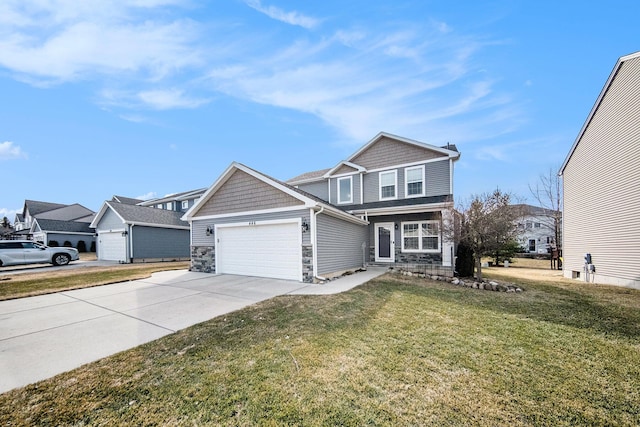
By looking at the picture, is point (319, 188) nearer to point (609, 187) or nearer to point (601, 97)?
point (609, 187)

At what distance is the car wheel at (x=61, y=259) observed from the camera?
15.9 meters

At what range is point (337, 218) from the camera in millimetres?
10719

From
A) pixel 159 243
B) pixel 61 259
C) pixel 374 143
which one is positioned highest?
pixel 374 143

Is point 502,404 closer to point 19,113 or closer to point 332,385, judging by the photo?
point 332,385

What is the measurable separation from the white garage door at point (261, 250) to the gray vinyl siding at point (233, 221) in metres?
0.28

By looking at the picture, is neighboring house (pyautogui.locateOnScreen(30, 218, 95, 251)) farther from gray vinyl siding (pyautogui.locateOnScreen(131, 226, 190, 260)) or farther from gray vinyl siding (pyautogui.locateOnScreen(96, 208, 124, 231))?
gray vinyl siding (pyautogui.locateOnScreen(131, 226, 190, 260))

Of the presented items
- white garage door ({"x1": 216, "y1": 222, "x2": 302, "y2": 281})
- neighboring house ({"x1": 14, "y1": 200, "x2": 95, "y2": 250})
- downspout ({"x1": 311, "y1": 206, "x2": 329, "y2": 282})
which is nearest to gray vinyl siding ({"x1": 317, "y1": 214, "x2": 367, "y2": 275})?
downspout ({"x1": 311, "y1": 206, "x2": 329, "y2": 282})

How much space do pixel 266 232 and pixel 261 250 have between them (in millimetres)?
776

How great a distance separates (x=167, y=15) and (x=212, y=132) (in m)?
10.9

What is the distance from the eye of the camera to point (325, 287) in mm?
8164

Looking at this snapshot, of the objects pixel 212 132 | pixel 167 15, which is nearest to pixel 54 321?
pixel 167 15

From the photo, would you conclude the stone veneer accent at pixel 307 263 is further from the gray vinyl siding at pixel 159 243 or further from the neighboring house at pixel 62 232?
the neighboring house at pixel 62 232

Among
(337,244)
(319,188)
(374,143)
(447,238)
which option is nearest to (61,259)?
(319,188)

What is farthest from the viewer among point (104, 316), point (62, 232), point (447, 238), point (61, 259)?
point (62, 232)
